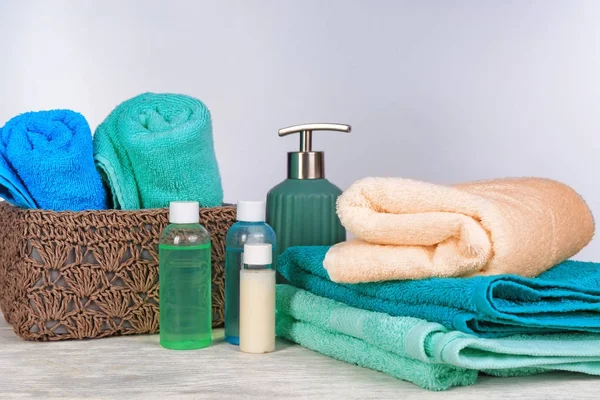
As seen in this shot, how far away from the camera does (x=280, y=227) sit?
3.64 ft

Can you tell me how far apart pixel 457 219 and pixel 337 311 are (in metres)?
0.17

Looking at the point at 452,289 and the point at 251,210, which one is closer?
the point at 452,289

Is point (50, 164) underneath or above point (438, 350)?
above

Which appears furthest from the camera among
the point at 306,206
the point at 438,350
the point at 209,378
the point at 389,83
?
the point at 389,83

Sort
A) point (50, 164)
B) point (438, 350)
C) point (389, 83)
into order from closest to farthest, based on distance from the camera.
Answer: point (438, 350)
point (50, 164)
point (389, 83)

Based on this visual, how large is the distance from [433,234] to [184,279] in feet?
0.94

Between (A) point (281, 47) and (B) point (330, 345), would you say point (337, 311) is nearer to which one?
(B) point (330, 345)

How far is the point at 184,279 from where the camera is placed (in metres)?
0.98

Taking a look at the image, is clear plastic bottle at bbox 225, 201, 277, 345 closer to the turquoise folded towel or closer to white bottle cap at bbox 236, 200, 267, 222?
white bottle cap at bbox 236, 200, 267, 222

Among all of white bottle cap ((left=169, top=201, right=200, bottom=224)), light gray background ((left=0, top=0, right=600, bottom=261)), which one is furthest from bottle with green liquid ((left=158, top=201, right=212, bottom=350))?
light gray background ((left=0, top=0, right=600, bottom=261))

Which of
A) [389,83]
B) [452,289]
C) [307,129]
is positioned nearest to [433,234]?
[452,289]

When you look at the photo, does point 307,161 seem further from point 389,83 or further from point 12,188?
point 389,83

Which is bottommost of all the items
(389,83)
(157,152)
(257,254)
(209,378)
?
(209,378)

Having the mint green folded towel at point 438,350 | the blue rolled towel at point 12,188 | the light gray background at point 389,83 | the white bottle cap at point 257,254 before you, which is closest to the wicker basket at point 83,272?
the blue rolled towel at point 12,188
